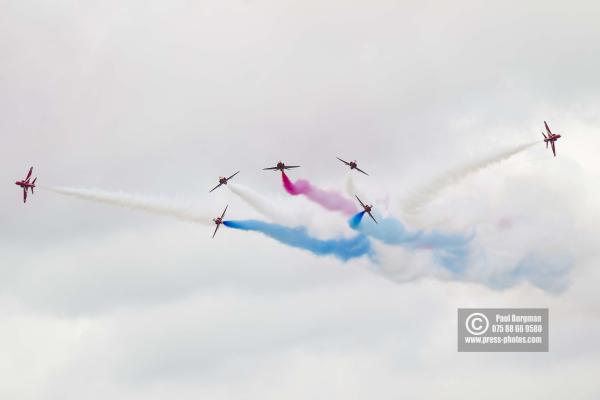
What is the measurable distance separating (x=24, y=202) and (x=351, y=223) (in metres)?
37.1

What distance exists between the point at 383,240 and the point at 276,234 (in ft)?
40.9

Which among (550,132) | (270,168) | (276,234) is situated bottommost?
(276,234)

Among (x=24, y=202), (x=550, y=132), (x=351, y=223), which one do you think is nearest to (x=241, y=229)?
(x=351, y=223)

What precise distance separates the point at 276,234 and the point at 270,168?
7.14m

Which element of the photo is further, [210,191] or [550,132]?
[550,132]

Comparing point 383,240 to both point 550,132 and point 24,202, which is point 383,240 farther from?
point 24,202

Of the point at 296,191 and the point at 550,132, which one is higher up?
the point at 550,132

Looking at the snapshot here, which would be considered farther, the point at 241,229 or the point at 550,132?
the point at 550,132

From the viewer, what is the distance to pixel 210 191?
3971 inches

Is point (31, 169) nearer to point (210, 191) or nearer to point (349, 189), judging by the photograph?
point (210, 191)

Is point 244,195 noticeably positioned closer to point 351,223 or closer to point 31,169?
point 351,223

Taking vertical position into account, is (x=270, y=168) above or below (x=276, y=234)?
above

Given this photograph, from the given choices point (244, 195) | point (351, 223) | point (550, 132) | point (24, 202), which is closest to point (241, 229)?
point (244, 195)

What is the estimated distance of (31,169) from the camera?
355 ft
